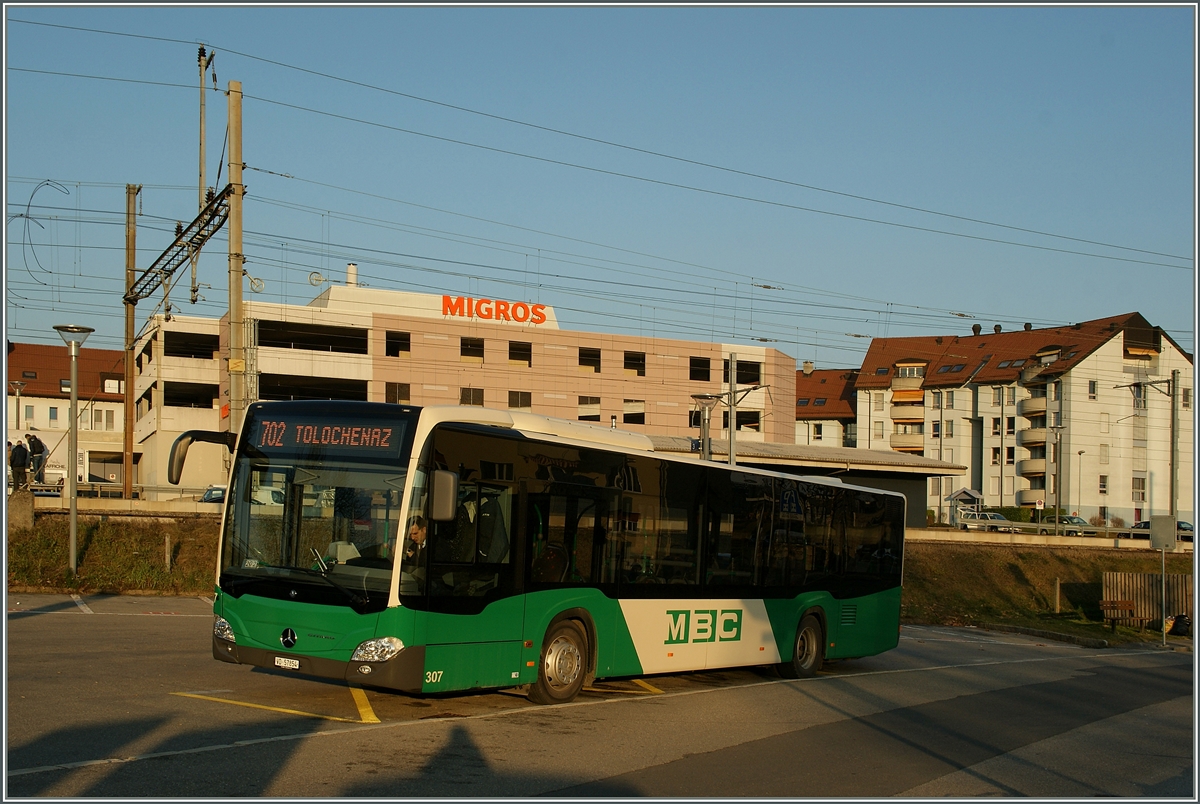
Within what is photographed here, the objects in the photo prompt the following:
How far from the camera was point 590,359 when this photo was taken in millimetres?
76000

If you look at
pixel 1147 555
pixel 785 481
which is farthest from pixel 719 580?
pixel 1147 555

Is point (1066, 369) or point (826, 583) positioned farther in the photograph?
point (1066, 369)

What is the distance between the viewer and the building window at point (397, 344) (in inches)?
2751

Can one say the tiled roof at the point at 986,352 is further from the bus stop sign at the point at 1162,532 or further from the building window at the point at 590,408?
the bus stop sign at the point at 1162,532

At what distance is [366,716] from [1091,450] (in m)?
86.5

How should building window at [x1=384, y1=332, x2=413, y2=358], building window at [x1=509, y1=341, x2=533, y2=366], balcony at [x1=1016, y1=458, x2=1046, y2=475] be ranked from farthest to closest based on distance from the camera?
balcony at [x1=1016, y1=458, x2=1046, y2=475] < building window at [x1=509, y1=341, x2=533, y2=366] < building window at [x1=384, y1=332, x2=413, y2=358]

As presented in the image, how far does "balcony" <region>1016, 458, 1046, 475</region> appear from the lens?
297ft

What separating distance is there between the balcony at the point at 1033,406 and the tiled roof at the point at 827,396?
20645 mm

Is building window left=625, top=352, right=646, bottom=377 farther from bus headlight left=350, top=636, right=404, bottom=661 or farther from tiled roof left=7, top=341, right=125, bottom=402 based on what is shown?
bus headlight left=350, top=636, right=404, bottom=661

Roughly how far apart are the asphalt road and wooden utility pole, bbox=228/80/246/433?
5.89 metres

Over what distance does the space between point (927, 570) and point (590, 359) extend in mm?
34731

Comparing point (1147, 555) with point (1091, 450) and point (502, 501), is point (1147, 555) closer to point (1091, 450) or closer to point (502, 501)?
point (1091, 450)

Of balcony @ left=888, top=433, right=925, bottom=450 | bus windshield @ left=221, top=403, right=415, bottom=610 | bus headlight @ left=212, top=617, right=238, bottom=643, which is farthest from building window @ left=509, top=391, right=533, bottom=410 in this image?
bus headlight @ left=212, top=617, right=238, bottom=643

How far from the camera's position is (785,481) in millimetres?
16750
